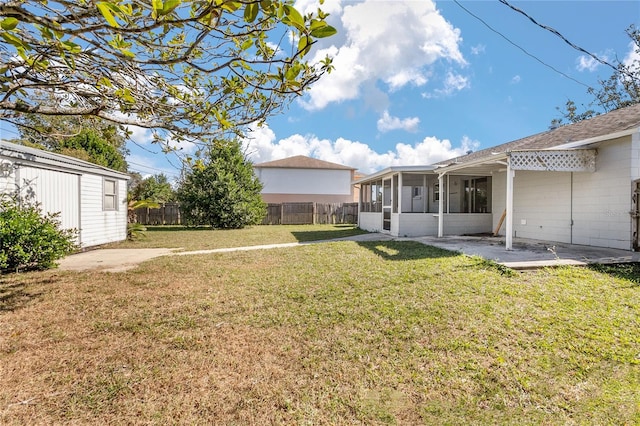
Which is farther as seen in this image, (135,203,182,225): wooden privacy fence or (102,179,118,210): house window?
(135,203,182,225): wooden privacy fence

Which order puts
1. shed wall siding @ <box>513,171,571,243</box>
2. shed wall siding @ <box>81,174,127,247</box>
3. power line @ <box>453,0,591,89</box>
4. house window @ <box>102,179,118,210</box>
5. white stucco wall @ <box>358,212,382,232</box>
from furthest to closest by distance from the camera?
white stucco wall @ <box>358,212,382,232</box>, house window @ <box>102,179,118,210</box>, shed wall siding @ <box>81,174,127,247</box>, shed wall siding @ <box>513,171,571,243</box>, power line @ <box>453,0,591,89</box>

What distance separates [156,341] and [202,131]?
260 centimetres

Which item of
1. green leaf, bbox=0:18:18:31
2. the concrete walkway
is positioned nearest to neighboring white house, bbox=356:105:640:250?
the concrete walkway

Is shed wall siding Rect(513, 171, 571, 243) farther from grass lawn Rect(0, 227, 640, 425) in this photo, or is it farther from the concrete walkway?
grass lawn Rect(0, 227, 640, 425)

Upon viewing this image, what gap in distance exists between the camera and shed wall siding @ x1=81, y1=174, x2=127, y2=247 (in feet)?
32.9

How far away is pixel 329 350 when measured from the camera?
322 centimetres

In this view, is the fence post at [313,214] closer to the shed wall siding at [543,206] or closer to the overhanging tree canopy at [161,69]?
the shed wall siding at [543,206]

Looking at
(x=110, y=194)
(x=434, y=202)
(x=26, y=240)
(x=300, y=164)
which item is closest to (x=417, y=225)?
(x=434, y=202)

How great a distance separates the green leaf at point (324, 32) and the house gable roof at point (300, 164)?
96.9ft

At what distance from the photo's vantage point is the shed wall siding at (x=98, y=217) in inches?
394

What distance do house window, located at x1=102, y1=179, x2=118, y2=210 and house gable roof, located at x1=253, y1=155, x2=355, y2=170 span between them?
19.4 metres

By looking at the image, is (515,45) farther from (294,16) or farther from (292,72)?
(294,16)

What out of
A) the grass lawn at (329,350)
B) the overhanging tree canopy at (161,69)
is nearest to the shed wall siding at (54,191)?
the grass lawn at (329,350)

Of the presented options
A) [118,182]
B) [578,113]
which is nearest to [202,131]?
[118,182]
